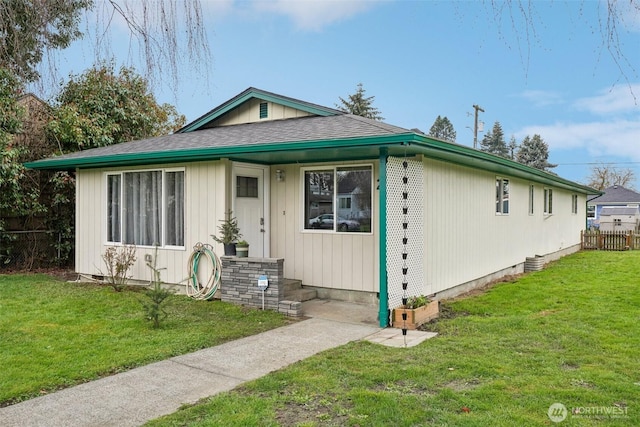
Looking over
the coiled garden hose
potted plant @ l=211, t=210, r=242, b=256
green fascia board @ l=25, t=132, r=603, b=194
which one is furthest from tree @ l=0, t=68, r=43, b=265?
potted plant @ l=211, t=210, r=242, b=256

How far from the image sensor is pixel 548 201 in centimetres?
1534

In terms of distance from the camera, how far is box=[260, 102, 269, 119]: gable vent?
410 inches

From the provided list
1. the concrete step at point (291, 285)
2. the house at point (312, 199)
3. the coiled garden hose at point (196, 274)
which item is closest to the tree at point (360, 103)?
the house at point (312, 199)

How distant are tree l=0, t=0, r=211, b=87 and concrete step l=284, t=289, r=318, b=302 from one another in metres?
5.23

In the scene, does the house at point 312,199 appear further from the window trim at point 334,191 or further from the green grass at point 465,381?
the green grass at point 465,381

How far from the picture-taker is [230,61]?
3.27 metres

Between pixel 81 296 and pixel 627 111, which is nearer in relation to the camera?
pixel 627 111

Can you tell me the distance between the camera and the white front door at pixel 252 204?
27.0 ft

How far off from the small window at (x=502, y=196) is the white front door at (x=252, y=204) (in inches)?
212

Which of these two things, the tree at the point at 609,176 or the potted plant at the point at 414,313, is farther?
the tree at the point at 609,176

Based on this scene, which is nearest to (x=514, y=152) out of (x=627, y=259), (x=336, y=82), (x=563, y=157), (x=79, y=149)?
(x=563, y=157)

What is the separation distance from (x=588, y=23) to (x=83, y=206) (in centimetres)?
991

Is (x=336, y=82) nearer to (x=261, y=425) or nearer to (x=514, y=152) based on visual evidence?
(x=261, y=425)

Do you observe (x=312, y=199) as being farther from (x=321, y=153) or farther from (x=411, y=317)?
(x=411, y=317)
